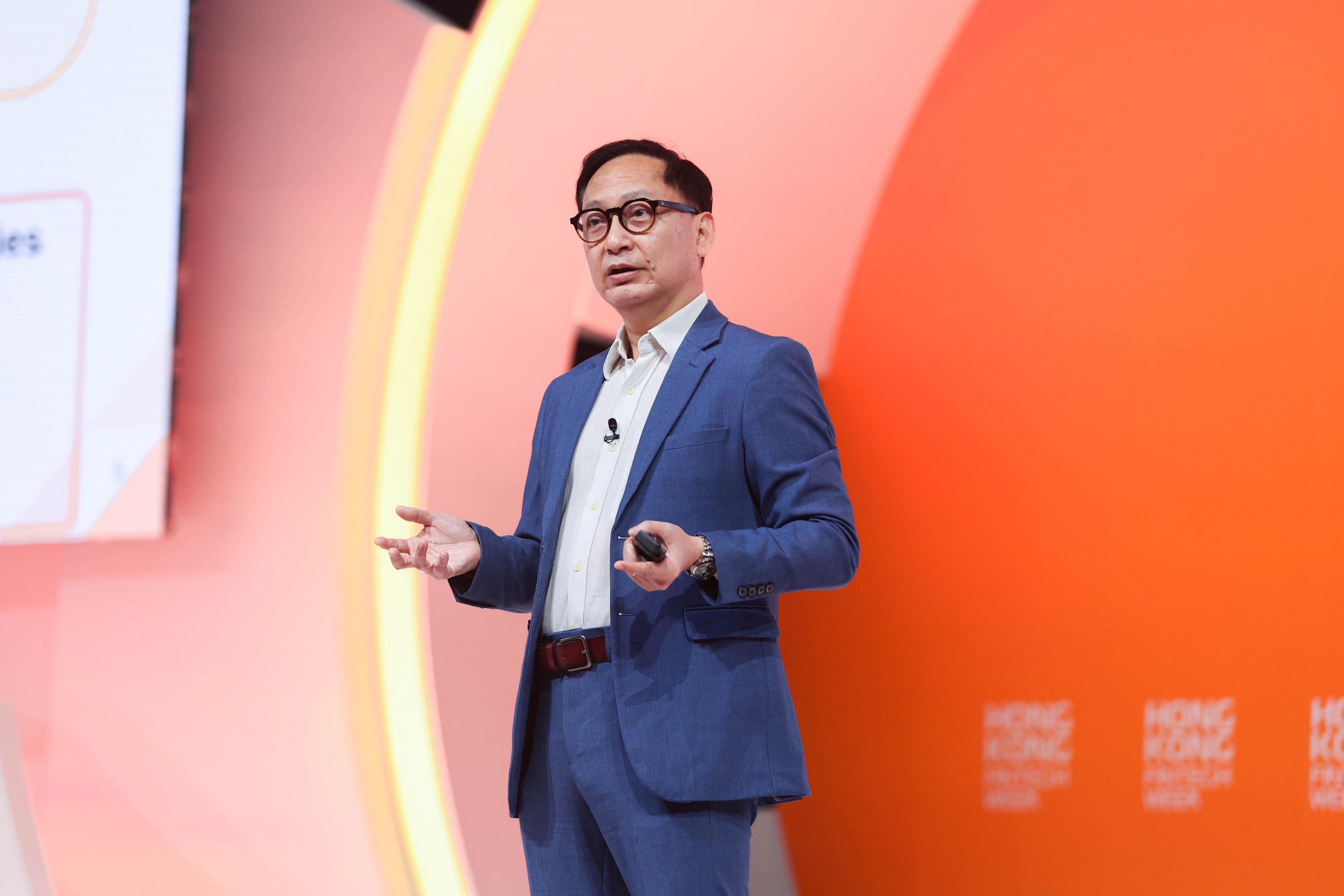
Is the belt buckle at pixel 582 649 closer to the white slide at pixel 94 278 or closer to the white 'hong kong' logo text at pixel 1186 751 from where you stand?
the white 'hong kong' logo text at pixel 1186 751

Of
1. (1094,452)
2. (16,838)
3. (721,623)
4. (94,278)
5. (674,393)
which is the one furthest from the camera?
(94,278)

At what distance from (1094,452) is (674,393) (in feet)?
2.24

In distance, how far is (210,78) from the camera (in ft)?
9.16

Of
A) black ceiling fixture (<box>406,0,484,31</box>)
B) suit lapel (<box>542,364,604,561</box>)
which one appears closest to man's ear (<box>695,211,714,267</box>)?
suit lapel (<box>542,364,604,561</box>)

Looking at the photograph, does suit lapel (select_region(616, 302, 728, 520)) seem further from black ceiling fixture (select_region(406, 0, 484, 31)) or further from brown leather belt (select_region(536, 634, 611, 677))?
black ceiling fixture (select_region(406, 0, 484, 31))

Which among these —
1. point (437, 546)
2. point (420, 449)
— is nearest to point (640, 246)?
point (437, 546)

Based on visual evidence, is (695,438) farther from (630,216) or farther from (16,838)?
(16,838)

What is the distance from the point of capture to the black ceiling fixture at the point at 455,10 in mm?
2469

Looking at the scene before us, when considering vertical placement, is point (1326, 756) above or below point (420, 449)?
below

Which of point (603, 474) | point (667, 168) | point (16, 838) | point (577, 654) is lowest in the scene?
point (16, 838)

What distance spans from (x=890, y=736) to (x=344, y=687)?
1147mm

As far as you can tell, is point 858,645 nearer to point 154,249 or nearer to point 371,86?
point 371,86

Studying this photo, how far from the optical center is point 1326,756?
1.62m

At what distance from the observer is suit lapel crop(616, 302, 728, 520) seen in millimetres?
1559
